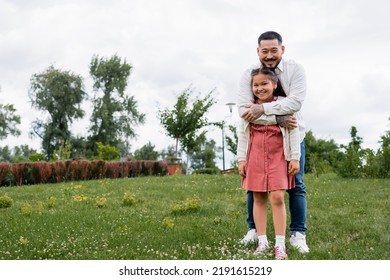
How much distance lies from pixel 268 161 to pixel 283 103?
56 cm

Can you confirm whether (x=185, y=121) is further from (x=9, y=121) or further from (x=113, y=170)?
(x=9, y=121)

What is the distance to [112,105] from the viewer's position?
42.4 m

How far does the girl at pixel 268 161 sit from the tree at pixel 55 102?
37.9 meters

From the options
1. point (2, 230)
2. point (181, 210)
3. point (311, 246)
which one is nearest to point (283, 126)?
point (311, 246)

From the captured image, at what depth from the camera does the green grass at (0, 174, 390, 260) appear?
14.9ft

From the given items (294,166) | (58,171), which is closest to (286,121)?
(294,166)

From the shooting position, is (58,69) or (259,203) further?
(58,69)

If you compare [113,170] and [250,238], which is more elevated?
[113,170]

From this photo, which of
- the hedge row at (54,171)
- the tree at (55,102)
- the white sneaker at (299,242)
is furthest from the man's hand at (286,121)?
the tree at (55,102)

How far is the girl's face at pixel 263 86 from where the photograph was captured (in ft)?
14.5

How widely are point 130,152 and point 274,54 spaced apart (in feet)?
130

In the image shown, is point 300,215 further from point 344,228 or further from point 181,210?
point 181,210

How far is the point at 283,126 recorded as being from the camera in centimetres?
437

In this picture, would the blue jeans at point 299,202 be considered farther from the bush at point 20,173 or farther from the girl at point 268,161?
the bush at point 20,173
